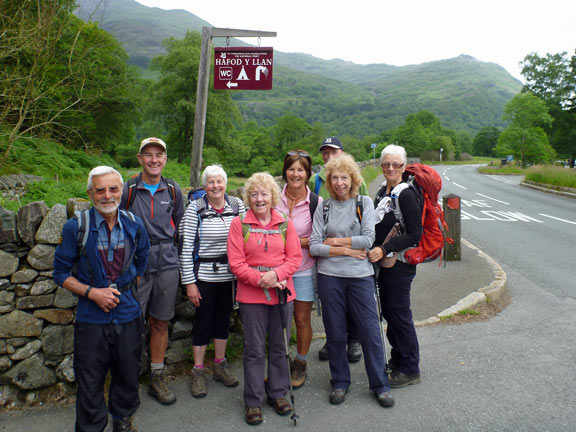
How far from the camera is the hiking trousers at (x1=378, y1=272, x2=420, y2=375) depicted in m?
3.49

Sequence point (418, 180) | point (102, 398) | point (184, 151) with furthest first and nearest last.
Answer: point (184, 151), point (418, 180), point (102, 398)

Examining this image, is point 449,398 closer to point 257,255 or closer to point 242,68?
point 257,255

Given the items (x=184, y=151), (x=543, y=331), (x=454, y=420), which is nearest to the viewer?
(x=454, y=420)

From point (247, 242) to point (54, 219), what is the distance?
1632 mm

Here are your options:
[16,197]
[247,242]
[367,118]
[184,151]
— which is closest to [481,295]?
[247,242]

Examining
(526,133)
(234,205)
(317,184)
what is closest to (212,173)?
(234,205)

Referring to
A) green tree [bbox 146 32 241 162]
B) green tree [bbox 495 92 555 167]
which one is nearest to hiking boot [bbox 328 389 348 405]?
green tree [bbox 146 32 241 162]

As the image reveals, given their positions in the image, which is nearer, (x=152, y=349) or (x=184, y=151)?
(x=152, y=349)

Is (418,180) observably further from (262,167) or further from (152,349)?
(262,167)

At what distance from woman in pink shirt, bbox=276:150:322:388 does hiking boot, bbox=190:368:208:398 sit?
31.3 inches

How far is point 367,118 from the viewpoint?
182125 millimetres

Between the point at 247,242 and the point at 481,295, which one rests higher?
the point at 247,242

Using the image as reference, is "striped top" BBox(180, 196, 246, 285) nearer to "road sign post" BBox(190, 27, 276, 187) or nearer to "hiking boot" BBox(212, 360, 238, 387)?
"hiking boot" BBox(212, 360, 238, 387)

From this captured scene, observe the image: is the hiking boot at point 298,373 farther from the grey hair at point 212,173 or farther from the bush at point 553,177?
the bush at point 553,177
